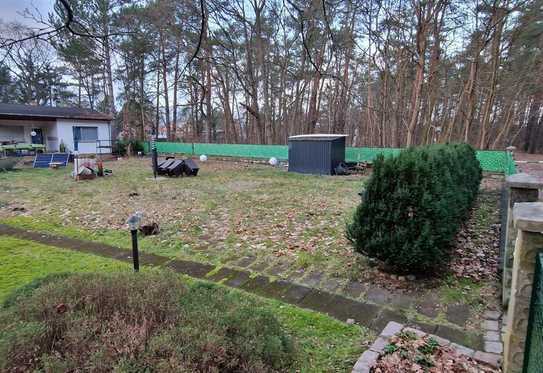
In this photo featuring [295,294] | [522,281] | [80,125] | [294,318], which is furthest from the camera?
[80,125]

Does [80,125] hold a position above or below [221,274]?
above

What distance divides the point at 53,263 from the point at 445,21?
625 inches

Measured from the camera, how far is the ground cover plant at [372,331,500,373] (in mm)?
1876

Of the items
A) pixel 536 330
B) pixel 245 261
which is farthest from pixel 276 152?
pixel 536 330

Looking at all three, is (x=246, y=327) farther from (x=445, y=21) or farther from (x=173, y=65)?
(x=173, y=65)

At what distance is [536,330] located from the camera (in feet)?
4.75

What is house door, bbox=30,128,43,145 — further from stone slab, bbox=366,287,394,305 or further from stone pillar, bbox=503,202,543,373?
stone pillar, bbox=503,202,543,373

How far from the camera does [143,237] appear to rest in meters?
4.88

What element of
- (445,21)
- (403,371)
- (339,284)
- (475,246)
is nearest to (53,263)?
(339,284)

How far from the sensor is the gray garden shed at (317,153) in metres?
12.9

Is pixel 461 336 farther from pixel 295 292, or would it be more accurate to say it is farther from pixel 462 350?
pixel 295 292

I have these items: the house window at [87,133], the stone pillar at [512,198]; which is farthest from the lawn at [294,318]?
the house window at [87,133]

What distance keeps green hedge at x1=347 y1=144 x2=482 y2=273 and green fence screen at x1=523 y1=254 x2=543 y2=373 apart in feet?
5.04

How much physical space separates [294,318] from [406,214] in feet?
5.05
